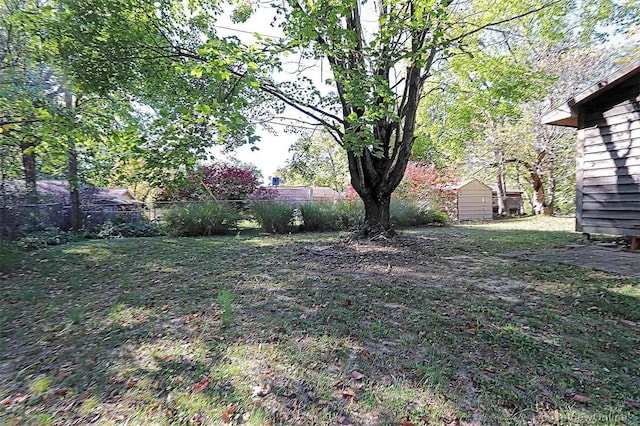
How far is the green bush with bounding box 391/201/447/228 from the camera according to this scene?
11.4 metres

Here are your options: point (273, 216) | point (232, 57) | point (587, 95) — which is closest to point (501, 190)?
point (587, 95)

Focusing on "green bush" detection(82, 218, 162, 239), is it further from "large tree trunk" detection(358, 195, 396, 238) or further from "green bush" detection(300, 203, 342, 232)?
"large tree trunk" detection(358, 195, 396, 238)

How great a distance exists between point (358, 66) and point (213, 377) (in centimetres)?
457

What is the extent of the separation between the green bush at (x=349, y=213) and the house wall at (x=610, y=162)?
18.7ft

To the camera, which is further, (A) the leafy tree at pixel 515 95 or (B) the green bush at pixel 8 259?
(A) the leafy tree at pixel 515 95

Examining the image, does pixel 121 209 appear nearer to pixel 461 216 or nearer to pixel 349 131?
pixel 349 131

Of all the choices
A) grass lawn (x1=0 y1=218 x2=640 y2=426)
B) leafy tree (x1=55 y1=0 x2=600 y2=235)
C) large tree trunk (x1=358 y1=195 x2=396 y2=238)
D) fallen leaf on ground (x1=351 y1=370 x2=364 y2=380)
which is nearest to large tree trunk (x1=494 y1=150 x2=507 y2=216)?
large tree trunk (x1=358 y1=195 x2=396 y2=238)

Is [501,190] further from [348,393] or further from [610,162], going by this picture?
[348,393]

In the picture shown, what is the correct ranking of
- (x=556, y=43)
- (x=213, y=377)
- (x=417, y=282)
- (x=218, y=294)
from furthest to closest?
A: (x=556, y=43)
(x=417, y=282)
(x=218, y=294)
(x=213, y=377)

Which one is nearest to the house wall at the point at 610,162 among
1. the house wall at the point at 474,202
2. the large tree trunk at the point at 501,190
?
the house wall at the point at 474,202

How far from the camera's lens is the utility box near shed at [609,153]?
5.48 metres

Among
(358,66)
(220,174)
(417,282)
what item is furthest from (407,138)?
(220,174)

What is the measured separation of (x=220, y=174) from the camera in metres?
11.8

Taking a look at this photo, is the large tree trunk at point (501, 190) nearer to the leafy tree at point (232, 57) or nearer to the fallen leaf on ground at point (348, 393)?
the leafy tree at point (232, 57)
